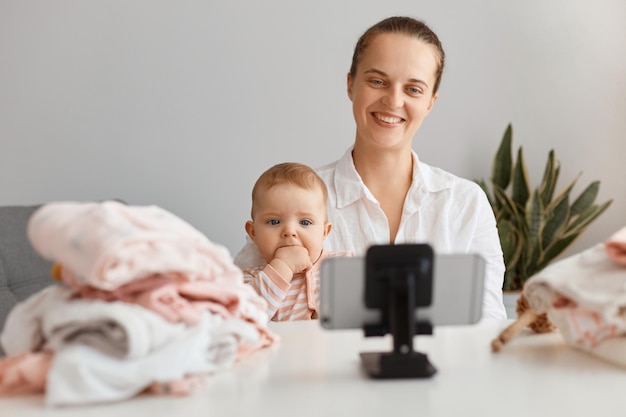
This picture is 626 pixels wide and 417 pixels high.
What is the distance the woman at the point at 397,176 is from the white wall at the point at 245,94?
104cm

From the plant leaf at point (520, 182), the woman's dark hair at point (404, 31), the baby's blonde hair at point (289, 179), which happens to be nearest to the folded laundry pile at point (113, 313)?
the baby's blonde hair at point (289, 179)

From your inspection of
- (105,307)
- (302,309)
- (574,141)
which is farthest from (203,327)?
(574,141)

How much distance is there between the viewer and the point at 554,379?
1.00m

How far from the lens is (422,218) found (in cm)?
226

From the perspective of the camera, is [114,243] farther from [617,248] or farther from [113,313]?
[617,248]

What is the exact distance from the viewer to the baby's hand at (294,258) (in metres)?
1.71

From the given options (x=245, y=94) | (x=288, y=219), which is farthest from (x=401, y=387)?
(x=245, y=94)

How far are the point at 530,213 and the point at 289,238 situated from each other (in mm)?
1892

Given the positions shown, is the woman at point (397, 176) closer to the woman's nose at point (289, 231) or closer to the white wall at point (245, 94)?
the woman's nose at point (289, 231)

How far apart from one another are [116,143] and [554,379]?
2.57m

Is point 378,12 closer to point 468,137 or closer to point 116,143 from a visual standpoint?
point 468,137

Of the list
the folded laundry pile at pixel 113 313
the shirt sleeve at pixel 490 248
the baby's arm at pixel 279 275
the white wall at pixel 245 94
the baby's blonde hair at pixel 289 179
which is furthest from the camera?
the white wall at pixel 245 94

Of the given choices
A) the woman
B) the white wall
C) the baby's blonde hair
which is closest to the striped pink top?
the baby's blonde hair

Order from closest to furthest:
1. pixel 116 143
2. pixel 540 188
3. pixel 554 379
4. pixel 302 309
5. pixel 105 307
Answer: pixel 105 307 → pixel 554 379 → pixel 302 309 → pixel 116 143 → pixel 540 188
